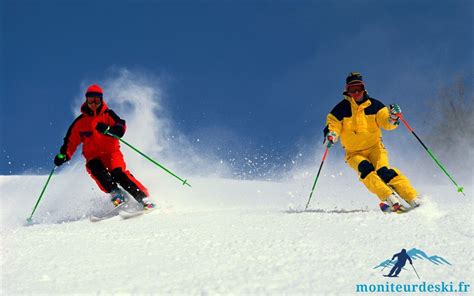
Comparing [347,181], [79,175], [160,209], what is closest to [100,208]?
[160,209]

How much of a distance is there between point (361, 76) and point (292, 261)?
138 inches

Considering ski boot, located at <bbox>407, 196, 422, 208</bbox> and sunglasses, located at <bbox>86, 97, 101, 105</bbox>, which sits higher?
sunglasses, located at <bbox>86, 97, 101, 105</bbox>

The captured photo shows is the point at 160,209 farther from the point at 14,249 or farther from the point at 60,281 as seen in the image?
the point at 60,281

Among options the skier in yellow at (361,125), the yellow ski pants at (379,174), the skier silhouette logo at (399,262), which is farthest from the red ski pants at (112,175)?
the skier silhouette logo at (399,262)

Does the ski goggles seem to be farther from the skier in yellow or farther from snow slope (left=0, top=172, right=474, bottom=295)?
snow slope (left=0, top=172, right=474, bottom=295)

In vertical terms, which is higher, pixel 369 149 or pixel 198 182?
pixel 198 182

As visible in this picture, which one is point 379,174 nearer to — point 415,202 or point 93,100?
point 415,202

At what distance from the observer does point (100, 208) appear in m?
6.93

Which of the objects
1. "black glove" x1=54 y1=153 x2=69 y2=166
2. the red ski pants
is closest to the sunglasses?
the red ski pants

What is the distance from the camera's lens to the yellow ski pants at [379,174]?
17.5 ft

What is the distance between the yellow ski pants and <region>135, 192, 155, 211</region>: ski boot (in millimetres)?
2632

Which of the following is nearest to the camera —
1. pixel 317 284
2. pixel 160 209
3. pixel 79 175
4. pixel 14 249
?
pixel 317 284

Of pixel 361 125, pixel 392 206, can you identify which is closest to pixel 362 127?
pixel 361 125

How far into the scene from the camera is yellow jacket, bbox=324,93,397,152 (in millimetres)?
5809
